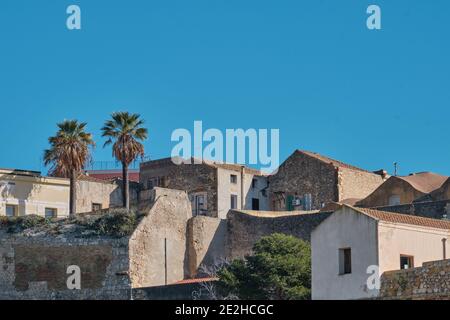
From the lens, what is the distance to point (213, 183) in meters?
76.2

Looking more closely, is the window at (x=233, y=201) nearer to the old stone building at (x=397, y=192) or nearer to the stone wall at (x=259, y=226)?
the stone wall at (x=259, y=226)

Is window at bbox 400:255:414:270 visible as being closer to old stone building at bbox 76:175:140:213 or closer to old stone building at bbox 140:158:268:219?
old stone building at bbox 140:158:268:219

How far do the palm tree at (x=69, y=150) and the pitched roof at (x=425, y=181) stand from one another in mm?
17679

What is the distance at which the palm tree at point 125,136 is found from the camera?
73.8 m

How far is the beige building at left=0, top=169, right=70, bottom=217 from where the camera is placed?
7106cm

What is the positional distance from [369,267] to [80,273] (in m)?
27.6

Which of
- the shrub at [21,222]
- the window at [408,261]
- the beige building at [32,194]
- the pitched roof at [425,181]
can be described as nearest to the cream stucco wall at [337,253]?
the window at [408,261]

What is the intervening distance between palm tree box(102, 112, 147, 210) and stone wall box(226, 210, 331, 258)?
7533 millimetres

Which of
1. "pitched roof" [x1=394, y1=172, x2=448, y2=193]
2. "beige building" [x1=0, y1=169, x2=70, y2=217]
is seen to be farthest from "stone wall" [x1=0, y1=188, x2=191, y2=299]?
"pitched roof" [x1=394, y1=172, x2=448, y2=193]

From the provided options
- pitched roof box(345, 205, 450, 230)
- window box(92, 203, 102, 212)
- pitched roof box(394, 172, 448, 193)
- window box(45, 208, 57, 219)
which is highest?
pitched roof box(394, 172, 448, 193)

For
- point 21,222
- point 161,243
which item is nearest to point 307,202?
point 161,243
